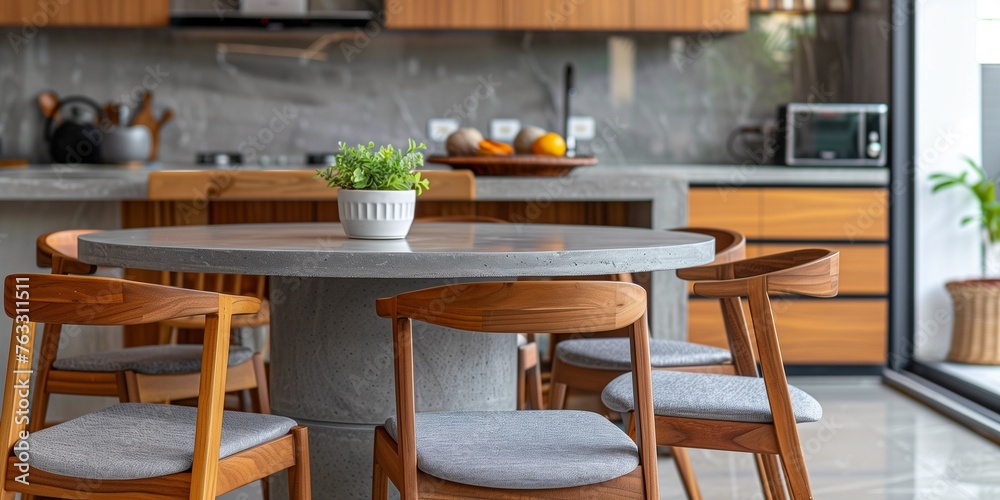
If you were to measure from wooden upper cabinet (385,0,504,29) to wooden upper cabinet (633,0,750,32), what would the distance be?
2.16 feet

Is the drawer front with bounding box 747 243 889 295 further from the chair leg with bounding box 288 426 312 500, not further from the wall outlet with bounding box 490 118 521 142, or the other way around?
the chair leg with bounding box 288 426 312 500

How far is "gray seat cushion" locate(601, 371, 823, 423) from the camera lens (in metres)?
1.70

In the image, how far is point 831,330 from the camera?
4.39 m

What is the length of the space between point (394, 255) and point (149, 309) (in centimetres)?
38

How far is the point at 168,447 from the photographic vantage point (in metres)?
1.49

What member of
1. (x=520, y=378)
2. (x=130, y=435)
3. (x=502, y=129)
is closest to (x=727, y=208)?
(x=502, y=129)

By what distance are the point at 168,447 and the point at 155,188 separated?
1608mm

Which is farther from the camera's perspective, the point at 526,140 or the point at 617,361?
the point at 526,140

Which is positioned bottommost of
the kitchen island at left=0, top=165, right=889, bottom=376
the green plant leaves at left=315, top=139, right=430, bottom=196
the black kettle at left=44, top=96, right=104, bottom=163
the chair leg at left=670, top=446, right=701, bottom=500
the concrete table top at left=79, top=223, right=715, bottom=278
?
the chair leg at left=670, top=446, right=701, bottom=500

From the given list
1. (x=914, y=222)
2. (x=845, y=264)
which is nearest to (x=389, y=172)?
(x=845, y=264)

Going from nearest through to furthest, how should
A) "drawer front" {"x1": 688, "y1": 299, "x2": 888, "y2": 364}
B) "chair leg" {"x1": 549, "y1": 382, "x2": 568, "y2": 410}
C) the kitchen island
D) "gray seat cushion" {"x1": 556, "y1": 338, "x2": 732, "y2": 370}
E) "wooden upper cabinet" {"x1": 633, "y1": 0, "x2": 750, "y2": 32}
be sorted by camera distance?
"gray seat cushion" {"x1": 556, "y1": 338, "x2": 732, "y2": 370} → "chair leg" {"x1": 549, "y1": 382, "x2": 568, "y2": 410} → the kitchen island → "drawer front" {"x1": 688, "y1": 299, "x2": 888, "y2": 364} → "wooden upper cabinet" {"x1": 633, "y1": 0, "x2": 750, "y2": 32}

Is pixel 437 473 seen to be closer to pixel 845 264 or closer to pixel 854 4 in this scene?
pixel 845 264

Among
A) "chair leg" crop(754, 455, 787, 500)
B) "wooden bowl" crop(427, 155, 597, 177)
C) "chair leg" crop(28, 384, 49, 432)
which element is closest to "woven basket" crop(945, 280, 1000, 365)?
"wooden bowl" crop(427, 155, 597, 177)

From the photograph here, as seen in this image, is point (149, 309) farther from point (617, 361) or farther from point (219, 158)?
point (219, 158)
